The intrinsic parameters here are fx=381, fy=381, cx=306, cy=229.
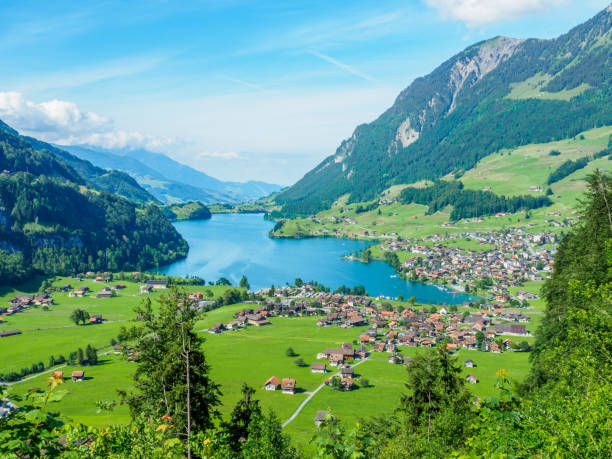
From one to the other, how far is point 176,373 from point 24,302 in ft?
414

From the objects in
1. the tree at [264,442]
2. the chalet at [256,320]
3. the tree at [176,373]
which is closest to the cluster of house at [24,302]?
the chalet at [256,320]

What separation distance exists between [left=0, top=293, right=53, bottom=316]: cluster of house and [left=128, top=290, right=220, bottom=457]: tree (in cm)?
11431

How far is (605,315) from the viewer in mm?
15969

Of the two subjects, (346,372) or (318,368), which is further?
(318,368)

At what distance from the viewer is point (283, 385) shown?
65562 mm

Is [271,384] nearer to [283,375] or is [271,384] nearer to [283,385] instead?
[283,385]

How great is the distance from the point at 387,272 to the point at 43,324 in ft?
433

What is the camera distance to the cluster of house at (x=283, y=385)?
6512cm

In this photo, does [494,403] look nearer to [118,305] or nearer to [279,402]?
[279,402]

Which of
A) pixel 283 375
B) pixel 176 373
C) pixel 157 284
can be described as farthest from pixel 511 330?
pixel 157 284

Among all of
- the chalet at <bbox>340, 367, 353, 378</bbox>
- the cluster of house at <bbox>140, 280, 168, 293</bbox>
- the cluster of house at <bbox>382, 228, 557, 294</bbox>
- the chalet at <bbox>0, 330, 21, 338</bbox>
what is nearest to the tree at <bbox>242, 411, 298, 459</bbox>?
the chalet at <bbox>340, 367, 353, 378</bbox>

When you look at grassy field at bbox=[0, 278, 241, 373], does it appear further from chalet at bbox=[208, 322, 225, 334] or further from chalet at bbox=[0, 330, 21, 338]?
chalet at bbox=[208, 322, 225, 334]

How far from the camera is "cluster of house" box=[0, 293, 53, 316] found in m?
110

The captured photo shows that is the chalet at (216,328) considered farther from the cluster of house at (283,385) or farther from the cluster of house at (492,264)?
the cluster of house at (492,264)
